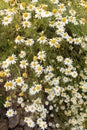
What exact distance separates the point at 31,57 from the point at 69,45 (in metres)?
0.42

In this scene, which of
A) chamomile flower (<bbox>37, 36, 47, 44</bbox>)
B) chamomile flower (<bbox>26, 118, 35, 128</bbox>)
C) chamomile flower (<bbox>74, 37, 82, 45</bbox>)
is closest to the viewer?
chamomile flower (<bbox>26, 118, 35, 128</bbox>)

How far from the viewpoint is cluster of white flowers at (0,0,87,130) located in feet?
11.4

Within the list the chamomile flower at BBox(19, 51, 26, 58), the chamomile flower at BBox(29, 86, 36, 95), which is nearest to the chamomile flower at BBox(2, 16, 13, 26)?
the chamomile flower at BBox(19, 51, 26, 58)

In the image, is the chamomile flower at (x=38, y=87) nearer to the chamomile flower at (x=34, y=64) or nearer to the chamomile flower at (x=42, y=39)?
the chamomile flower at (x=34, y=64)

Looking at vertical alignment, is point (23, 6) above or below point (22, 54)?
above

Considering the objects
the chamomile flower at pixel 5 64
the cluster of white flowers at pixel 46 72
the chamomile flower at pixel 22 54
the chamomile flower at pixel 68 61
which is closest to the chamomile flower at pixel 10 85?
the cluster of white flowers at pixel 46 72

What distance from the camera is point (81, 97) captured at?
11.7ft

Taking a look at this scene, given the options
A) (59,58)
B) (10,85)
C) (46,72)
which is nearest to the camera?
(10,85)

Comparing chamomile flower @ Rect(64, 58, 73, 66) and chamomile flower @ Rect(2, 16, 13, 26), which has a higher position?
chamomile flower @ Rect(2, 16, 13, 26)

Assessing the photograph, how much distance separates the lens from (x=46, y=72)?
3529 mm

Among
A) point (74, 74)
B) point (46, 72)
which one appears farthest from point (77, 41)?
point (46, 72)

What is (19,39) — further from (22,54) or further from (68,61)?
(68,61)

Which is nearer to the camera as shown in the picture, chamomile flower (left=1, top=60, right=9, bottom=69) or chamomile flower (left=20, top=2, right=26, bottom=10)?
chamomile flower (left=1, top=60, right=9, bottom=69)

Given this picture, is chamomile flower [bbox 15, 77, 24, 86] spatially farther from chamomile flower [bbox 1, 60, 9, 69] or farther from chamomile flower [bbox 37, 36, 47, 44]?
chamomile flower [bbox 37, 36, 47, 44]
